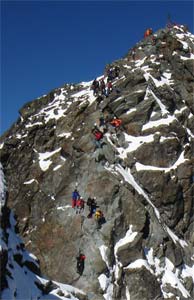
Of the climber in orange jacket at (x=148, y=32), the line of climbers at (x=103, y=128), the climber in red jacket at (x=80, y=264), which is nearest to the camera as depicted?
the climber in red jacket at (x=80, y=264)

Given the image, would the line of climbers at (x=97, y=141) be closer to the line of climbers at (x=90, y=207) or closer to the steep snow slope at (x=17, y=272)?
the line of climbers at (x=90, y=207)

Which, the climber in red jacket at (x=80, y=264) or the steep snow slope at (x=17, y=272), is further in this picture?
the climber in red jacket at (x=80, y=264)

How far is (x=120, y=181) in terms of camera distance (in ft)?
134

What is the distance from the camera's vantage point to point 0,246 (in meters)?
20.5

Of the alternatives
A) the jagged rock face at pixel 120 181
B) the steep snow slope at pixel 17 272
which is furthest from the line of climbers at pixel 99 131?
the steep snow slope at pixel 17 272

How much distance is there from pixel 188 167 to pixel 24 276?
27.6 metres

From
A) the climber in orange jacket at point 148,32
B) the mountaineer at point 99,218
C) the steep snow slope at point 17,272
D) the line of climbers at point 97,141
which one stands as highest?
the climber in orange jacket at point 148,32

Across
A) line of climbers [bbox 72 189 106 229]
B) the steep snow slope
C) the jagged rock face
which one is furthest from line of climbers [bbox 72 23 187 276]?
the steep snow slope

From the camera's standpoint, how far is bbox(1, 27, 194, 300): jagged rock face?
36.7 metres

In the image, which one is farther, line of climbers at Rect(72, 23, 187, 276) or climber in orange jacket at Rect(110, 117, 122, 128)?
climber in orange jacket at Rect(110, 117, 122, 128)

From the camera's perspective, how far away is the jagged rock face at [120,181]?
1446 inches

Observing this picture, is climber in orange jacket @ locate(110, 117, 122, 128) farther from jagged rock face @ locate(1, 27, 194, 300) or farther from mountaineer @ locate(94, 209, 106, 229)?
mountaineer @ locate(94, 209, 106, 229)

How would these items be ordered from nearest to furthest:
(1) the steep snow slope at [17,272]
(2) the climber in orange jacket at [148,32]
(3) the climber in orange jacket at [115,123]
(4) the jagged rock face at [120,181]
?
(1) the steep snow slope at [17,272]
(4) the jagged rock face at [120,181]
(3) the climber in orange jacket at [115,123]
(2) the climber in orange jacket at [148,32]

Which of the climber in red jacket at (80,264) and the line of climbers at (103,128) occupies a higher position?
the line of climbers at (103,128)
